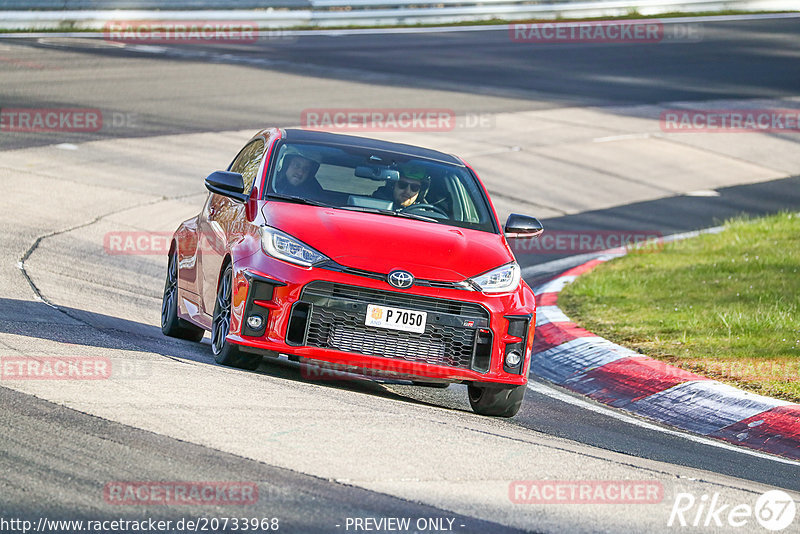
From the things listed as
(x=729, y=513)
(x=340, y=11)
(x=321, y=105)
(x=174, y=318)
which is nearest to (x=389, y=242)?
(x=174, y=318)

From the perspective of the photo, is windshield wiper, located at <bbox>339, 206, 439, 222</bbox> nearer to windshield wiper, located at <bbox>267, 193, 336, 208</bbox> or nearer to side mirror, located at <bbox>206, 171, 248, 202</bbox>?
windshield wiper, located at <bbox>267, 193, 336, 208</bbox>

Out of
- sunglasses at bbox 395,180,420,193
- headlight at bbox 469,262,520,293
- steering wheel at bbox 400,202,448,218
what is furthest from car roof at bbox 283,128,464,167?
headlight at bbox 469,262,520,293

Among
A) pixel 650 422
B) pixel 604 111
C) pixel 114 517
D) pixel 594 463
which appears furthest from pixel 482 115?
pixel 114 517

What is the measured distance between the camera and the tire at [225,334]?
7.72 meters

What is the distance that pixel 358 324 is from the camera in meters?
7.34

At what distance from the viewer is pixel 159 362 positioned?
7.62 metres

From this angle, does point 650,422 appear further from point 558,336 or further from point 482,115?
point 482,115

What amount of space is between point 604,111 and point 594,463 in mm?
19651

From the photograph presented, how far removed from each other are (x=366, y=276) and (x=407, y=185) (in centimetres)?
143

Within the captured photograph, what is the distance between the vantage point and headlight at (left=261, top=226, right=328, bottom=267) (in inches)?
293

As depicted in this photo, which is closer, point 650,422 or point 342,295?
point 342,295

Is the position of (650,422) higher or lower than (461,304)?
lower

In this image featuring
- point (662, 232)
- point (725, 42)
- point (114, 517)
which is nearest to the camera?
point (114, 517)

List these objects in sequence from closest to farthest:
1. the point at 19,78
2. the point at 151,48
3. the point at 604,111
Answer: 1. the point at 19,78
2. the point at 604,111
3. the point at 151,48
